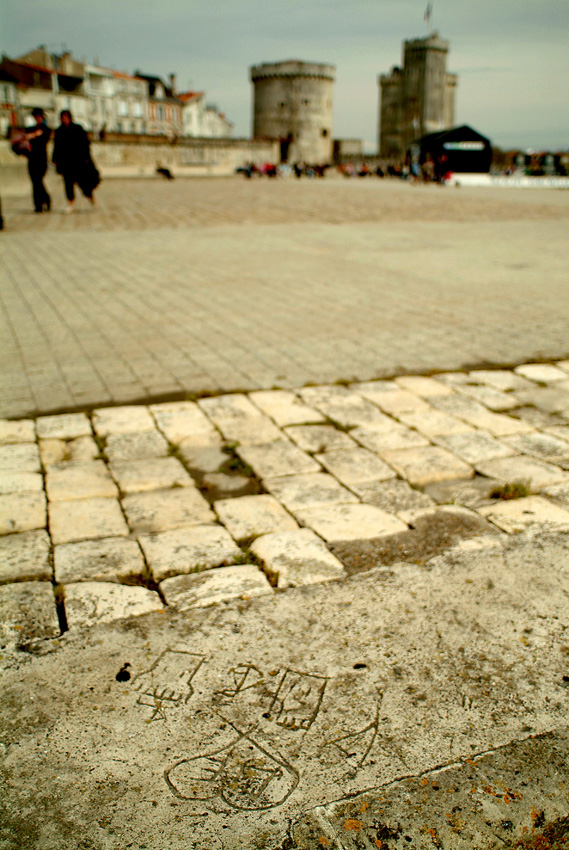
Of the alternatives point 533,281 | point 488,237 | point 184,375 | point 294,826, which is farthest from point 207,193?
point 294,826

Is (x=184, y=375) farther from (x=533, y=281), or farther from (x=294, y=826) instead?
(x=533, y=281)

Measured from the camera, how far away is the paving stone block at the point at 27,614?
204 centimetres

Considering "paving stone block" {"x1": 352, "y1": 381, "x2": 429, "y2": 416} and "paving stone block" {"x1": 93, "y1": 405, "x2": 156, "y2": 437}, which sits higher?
"paving stone block" {"x1": 352, "y1": 381, "x2": 429, "y2": 416}

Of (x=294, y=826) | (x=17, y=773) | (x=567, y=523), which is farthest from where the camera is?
(x=567, y=523)

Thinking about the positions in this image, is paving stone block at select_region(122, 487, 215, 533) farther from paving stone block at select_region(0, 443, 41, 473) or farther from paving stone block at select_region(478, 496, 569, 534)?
paving stone block at select_region(478, 496, 569, 534)

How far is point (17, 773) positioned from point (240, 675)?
594mm

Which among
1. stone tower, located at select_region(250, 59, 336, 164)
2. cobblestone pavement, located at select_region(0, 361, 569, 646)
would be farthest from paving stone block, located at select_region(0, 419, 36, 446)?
stone tower, located at select_region(250, 59, 336, 164)

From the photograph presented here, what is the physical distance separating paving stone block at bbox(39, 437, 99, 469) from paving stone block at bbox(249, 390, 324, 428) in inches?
38.3

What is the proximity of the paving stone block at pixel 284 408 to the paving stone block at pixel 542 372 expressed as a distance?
1.57 m

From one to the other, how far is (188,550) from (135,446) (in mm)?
1056

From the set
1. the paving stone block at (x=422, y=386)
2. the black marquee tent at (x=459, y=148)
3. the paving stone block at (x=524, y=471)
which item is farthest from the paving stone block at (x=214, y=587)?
the black marquee tent at (x=459, y=148)

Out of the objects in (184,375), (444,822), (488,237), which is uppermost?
(488,237)

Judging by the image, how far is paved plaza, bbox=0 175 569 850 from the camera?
153 centimetres

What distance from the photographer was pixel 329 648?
200 centimetres
